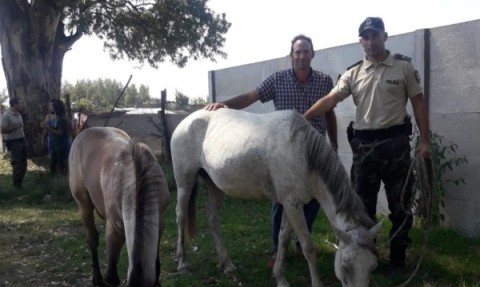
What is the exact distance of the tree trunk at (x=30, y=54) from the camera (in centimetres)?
1234

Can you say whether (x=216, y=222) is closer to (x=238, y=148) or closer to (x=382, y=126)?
(x=238, y=148)

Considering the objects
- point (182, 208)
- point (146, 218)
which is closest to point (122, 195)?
point (146, 218)

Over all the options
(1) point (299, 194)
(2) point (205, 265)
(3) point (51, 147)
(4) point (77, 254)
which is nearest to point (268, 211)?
(2) point (205, 265)

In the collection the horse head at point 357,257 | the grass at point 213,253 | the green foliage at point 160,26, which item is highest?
the green foliage at point 160,26

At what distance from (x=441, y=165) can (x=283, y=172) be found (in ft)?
7.32

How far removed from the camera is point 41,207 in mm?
8031

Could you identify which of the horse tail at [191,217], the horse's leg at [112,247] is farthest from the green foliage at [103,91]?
the horse's leg at [112,247]

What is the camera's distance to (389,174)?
155 inches

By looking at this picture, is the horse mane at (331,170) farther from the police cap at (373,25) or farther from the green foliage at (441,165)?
the green foliage at (441,165)

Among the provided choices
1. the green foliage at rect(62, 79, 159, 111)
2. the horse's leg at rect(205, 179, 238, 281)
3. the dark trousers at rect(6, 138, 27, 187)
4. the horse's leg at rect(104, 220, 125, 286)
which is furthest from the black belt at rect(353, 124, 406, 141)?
the green foliage at rect(62, 79, 159, 111)

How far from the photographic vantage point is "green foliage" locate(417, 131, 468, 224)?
4945 mm

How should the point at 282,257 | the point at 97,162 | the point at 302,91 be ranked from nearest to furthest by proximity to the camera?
the point at 97,162 < the point at 282,257 < the point at 302,91

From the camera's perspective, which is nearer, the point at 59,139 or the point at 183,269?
the point at 183,269

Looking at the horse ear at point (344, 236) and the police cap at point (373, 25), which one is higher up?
the police cap at point (373, 25)
